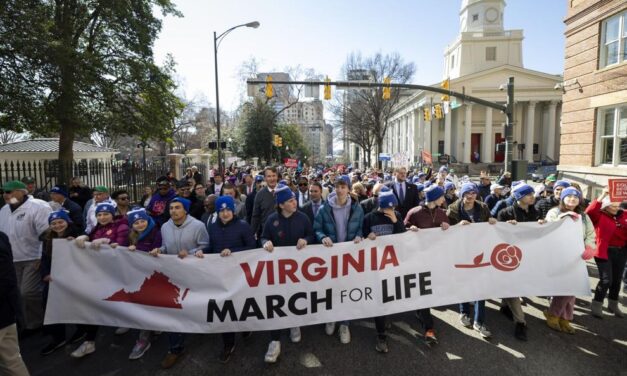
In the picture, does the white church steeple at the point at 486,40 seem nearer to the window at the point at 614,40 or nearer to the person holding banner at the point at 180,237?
the window at the point at 614,40

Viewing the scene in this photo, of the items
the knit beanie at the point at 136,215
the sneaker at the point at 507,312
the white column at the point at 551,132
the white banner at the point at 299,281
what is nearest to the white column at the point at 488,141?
the white column at the point at 551,132

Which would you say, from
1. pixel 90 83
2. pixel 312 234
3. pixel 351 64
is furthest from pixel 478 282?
pixel 351 64

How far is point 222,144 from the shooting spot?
61.6 ft

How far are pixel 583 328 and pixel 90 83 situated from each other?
650 inches

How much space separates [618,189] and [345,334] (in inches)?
159

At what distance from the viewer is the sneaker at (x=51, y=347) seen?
4.16 metres

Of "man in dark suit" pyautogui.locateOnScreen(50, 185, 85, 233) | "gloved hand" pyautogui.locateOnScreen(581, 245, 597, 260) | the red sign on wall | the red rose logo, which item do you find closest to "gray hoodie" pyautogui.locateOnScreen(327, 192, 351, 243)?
the red rose logo

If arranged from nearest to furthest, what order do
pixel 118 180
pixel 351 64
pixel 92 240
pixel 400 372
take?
pixel 400 372
pixel 92 240
pixel 118 180
pixel 351 64

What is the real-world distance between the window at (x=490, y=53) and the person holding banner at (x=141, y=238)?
57784 millimetres

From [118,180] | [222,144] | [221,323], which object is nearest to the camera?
[221,323]

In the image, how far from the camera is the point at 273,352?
3910 millimetres

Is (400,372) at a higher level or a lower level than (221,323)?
lower

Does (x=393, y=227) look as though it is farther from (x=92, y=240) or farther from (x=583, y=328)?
(x=92, y=240)

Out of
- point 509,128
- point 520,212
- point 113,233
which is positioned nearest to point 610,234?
point 520,212
